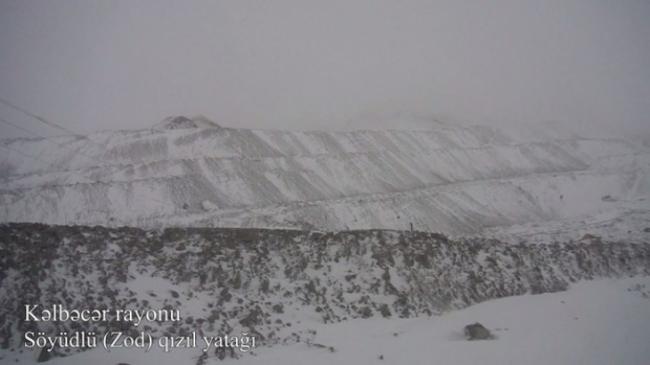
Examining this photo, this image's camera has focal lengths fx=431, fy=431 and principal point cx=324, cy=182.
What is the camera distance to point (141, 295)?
11.0 metres

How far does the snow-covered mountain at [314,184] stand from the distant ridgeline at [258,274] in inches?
756

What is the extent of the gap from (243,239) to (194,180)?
2744 centimetres

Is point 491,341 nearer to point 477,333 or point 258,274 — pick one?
point 477,333

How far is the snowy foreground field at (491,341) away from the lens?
8969 millimetres

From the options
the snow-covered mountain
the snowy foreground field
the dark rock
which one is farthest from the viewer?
the snow-covered mountain

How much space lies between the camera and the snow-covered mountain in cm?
3541

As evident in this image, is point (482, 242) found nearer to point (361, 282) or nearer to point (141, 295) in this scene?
point (361, 282)

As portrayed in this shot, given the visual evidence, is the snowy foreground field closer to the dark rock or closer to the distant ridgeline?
the dark rock

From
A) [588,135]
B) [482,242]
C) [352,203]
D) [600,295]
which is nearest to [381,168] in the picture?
[352,203]

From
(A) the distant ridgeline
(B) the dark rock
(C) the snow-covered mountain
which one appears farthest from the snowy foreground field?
(C) the snow-covered mountain

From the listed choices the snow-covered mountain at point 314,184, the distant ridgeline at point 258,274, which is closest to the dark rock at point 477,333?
the distant ridgeline at point 258,274

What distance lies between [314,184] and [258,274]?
101ft

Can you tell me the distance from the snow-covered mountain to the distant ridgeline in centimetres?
1921

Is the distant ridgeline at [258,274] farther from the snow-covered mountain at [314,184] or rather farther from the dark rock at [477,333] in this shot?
the snow-covered mountain at [314,184]
